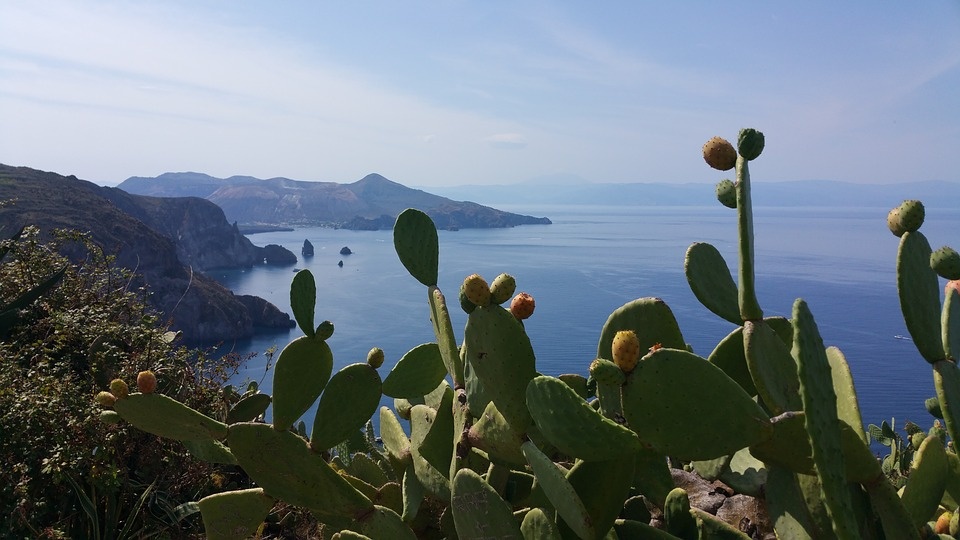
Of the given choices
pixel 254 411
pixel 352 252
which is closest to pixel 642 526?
pixel 254 411

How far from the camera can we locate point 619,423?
1.61 metres

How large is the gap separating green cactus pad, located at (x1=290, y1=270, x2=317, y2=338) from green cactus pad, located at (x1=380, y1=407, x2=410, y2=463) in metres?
0.57

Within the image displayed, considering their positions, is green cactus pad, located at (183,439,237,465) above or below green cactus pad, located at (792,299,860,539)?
below

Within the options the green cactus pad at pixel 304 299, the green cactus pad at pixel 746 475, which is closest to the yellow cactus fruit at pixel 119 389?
the green cactus pad at pixel 304 299

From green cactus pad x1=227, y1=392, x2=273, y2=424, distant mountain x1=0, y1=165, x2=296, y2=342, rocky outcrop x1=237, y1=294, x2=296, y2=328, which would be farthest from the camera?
rocky outcrop x1=237, y1=294, x2=296, y2=328

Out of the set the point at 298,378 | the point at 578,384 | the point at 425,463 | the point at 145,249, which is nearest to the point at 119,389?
the point at 298,378

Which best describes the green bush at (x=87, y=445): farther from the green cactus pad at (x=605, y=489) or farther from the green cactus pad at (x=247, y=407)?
the green cactus pad at (x=605, y=489)

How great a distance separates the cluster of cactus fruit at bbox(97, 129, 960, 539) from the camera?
47.4 inches

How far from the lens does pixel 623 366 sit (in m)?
1.18

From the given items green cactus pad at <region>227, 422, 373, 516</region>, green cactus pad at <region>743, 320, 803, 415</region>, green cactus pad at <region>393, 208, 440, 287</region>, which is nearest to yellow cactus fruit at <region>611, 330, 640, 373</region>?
green cactus pad at <region>743, 320, 803, 415</region>

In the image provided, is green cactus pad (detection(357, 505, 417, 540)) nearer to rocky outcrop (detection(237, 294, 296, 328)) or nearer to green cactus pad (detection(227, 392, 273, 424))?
green cactus pad (detection(227, 392, 273, 424))

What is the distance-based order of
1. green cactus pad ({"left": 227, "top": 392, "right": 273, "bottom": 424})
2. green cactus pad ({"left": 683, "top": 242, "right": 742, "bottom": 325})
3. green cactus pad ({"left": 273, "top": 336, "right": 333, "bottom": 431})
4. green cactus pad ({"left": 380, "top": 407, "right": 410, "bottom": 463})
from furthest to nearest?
green cactus pad ({"left": 227, "top": 392, "right": 273, "bottom": 424}), green cactus pad ({"left": 380, "top": 407, "right": 410, "bottom": 463}), green cactus pad ({"left": 273, "top": 336, "right": 333, "bottom": 431}), green cactus pad ({"left": 683, "top": 242, "right": 742, "bottom": 325})

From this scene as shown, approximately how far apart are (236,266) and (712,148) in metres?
82.2

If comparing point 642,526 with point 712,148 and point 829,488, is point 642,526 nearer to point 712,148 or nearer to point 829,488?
point 829,488
